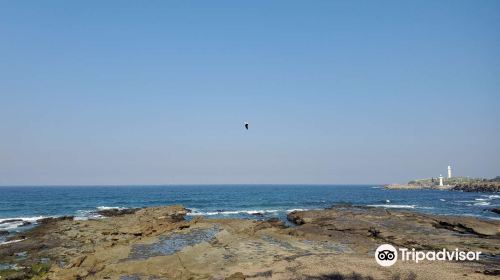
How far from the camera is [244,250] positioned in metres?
28.6

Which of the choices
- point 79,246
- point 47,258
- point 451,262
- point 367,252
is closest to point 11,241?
point 79,246

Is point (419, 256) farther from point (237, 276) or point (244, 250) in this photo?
point (237, 276)

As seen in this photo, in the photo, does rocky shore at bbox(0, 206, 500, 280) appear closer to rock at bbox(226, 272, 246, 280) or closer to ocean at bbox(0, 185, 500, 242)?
rock at bbox(226, 272, 246, 280)

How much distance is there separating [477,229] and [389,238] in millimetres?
11941

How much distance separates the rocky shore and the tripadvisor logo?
2.83 feet

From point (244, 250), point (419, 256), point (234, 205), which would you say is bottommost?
point (234, 205)

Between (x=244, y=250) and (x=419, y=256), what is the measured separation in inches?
483

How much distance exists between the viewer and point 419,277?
2034 centimetres

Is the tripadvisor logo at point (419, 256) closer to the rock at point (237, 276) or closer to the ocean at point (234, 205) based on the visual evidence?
the rock at point (237, 276)

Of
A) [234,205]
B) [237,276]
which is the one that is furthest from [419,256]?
[234,205]

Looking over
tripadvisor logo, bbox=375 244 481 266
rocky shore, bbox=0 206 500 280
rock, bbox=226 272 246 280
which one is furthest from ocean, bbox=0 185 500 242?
tripadvisor logo, bbox=375 244 481 266

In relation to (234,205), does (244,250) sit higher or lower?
higher

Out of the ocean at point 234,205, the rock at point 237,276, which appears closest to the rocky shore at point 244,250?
the rock at point 237,276

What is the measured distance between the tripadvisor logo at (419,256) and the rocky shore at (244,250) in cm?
86
